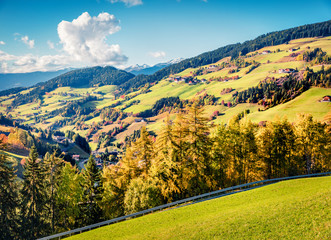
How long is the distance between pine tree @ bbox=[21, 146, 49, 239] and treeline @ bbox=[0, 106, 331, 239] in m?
0.15

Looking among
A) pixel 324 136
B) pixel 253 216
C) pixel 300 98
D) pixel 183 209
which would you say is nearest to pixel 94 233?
pixel 183 209

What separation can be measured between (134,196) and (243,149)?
22062 millimetres

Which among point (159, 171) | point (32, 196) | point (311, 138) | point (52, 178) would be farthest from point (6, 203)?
point (311, 138)

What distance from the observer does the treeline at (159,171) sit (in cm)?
3092

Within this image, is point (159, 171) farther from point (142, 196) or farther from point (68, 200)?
point (68, 200)

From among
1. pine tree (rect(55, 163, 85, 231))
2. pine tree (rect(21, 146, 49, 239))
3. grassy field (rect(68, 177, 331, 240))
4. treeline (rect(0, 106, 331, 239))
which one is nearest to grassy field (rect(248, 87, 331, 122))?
treeline (rect(0, 106, 331, 239))

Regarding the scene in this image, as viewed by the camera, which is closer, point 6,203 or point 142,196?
point 142,196

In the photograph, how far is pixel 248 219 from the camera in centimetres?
1930

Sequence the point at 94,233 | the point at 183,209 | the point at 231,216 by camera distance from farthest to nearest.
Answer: the point at 183,209 → the point at 94,233 → the point at 231,216

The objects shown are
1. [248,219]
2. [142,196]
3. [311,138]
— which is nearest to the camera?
[248,219]

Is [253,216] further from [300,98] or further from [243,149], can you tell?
[300,98]

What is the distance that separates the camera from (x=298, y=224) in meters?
16.4

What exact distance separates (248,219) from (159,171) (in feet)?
51.5

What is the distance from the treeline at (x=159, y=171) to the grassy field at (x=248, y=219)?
5900 millimetres
